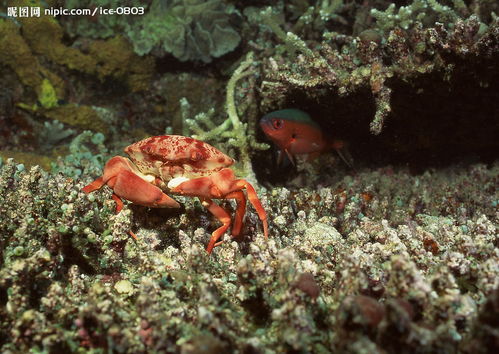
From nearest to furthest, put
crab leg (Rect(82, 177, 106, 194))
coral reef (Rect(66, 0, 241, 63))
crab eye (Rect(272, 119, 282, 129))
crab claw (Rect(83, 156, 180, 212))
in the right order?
crab claw (Rect(83, 156, 180, 212))
crab leg (Rect(82, 177, 106, 194))
crab eye (Rect(272, 119, 282, 129))
coral reef (Rect(66, 0, 241, 63))

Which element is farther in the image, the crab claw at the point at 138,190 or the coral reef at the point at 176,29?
the coral reef at the point at 176,29

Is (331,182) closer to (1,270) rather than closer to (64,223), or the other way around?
(64,223)

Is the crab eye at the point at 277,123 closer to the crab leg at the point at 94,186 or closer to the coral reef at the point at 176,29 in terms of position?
the crab leg at the point at 94,186

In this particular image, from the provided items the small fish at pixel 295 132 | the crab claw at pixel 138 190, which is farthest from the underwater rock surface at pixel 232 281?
the small fish at pixel 295 132

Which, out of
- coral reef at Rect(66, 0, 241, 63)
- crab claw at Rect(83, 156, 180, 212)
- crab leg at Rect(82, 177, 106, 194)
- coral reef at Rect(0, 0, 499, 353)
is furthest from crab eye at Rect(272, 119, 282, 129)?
coral reef at Rect(66, 0, 241, 63)

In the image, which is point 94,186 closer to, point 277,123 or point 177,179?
point 177,179

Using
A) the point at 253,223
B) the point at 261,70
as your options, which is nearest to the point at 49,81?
the point at 261,70

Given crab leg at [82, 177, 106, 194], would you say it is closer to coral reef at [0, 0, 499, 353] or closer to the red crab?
the red crab
